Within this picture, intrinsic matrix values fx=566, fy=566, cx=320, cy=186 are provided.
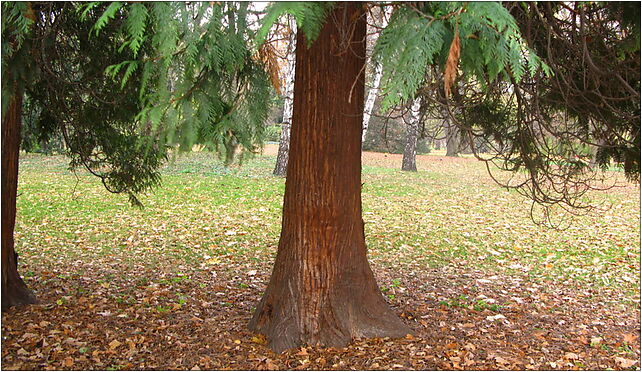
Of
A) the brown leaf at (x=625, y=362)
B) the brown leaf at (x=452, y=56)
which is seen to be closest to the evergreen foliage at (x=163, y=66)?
the brown leaf at (x=452, y=56)

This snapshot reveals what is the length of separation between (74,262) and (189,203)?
463 cm

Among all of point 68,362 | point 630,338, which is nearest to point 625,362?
point 630,338

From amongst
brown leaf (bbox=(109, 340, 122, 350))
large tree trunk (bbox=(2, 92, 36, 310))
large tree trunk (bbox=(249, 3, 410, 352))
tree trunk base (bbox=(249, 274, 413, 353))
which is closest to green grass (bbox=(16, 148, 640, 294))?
large tree trunk (bbox=(2, 92, 36, 310))

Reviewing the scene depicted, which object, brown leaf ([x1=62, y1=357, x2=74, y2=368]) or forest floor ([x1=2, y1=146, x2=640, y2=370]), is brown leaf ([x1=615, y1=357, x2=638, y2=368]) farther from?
brown leaf ([x1=62, y1=357, x2=74, y2=368])

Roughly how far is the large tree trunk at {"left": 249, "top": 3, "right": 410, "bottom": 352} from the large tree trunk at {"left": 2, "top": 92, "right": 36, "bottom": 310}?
94.7 inches

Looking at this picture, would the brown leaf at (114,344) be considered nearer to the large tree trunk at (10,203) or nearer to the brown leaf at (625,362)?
the large tree trunk at (10,203)

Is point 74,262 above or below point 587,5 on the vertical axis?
below

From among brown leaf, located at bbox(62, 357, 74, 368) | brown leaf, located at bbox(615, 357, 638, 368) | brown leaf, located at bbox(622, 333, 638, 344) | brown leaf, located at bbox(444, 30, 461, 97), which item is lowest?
brown leaf, located at bbox(62, 357, 74, 368)

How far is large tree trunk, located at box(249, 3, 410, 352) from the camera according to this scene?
14.4 ft

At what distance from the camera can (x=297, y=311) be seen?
15.6 feet

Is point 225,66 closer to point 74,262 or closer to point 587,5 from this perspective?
point 587,5

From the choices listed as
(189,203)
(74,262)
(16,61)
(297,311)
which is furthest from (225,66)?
(189,203)

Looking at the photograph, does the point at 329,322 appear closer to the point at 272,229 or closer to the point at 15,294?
the point at 15,294

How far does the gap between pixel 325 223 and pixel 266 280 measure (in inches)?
99.8
